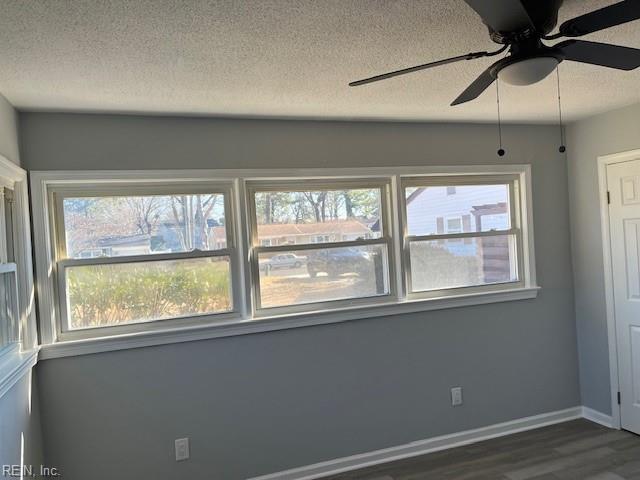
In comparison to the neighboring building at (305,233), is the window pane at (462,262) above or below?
below

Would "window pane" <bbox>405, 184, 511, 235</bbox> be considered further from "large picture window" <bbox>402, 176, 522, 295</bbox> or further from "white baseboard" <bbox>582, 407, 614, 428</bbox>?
"white baseboard" <bbox>582, 407, 614, 428</bbox>

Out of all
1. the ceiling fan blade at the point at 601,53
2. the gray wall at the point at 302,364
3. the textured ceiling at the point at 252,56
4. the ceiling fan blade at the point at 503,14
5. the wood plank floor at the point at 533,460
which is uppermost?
the textured ceiling at the point at 252,56

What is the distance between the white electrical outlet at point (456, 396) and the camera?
3.35 metres

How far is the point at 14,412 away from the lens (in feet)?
6.93

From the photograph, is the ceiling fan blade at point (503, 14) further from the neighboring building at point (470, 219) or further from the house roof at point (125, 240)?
the house roof at point (125, 240)

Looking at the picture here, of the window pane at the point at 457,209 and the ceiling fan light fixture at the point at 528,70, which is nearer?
the ceiling fan light fixture at the point at 528,70

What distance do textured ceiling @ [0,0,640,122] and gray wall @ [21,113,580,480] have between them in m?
0.24

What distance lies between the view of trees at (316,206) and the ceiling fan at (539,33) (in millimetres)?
1719

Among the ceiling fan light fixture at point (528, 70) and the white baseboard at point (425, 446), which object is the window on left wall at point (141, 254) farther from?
the ceiling fan light fixture at point (528, 70)

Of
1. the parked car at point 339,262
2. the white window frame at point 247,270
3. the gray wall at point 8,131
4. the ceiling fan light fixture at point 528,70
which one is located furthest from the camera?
the parked car at point 339,262

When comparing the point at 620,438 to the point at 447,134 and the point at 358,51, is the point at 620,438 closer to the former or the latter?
the point at 447,134

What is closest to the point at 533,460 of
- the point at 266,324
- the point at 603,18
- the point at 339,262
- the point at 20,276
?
the point at 339,262

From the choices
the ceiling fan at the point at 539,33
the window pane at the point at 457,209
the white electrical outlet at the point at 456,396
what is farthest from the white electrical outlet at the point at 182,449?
the ceiling fan at the point at 539,33

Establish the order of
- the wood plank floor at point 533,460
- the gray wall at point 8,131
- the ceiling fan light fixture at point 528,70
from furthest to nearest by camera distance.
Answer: the wood plank floor at point 533,460
the gray wall at point 8,131
the ceiling fan light fixture at point 528,70
